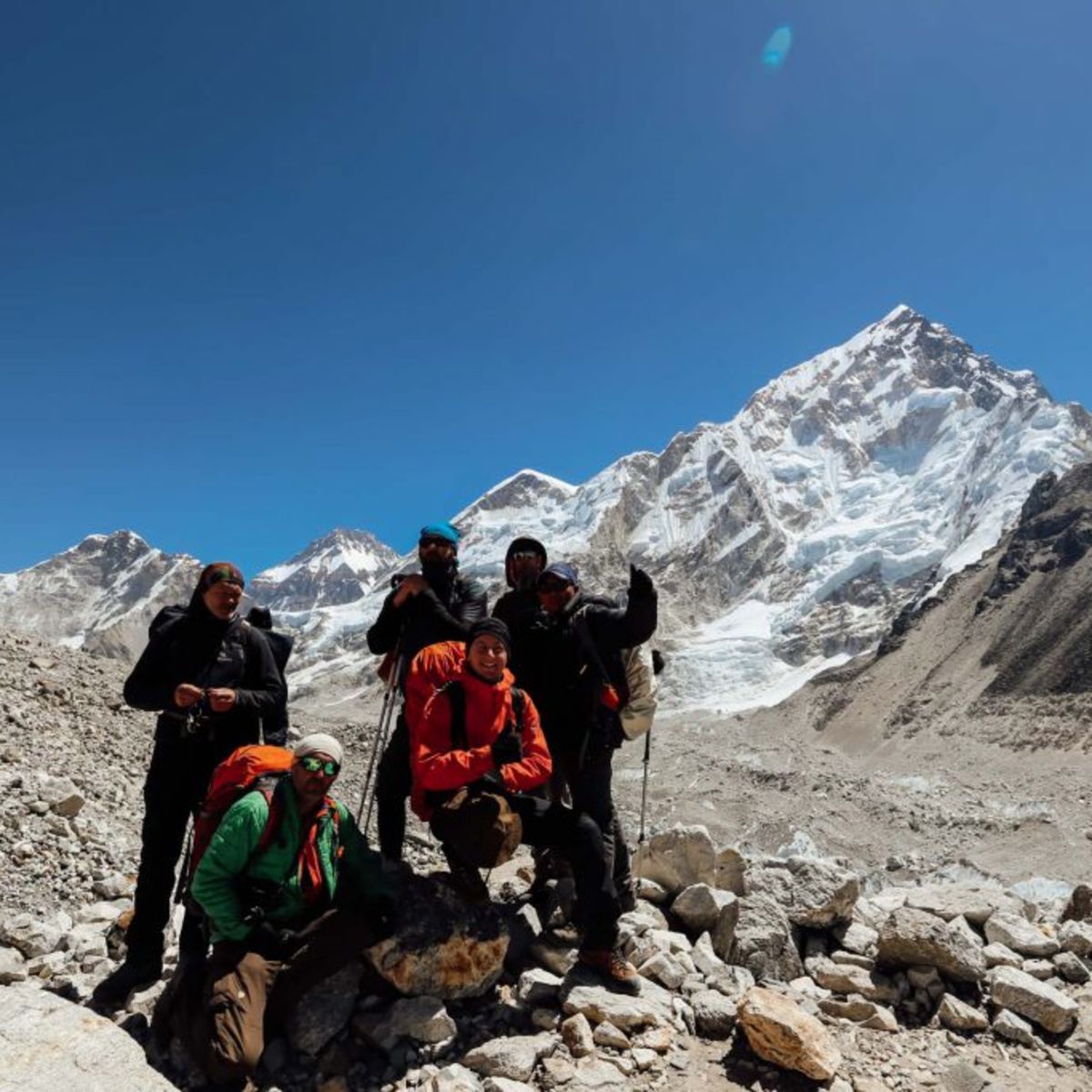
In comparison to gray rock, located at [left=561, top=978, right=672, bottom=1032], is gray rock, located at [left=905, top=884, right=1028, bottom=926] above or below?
above

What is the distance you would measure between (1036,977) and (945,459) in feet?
710

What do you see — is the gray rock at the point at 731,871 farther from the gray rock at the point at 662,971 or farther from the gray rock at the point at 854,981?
the gray rock at the point at 662,971

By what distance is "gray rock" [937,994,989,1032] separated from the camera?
4863 millimetres

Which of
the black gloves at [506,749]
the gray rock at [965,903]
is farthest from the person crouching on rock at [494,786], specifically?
the gray rock at [965,903]

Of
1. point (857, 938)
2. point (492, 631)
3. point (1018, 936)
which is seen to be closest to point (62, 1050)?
point (492, 631)

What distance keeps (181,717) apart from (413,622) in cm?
166

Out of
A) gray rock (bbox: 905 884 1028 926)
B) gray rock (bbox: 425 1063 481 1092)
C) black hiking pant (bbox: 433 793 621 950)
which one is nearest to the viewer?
gray rock (bbox: 425 1063 481 1092)

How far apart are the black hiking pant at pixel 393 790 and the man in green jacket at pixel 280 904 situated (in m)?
0.66

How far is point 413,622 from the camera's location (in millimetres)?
5574

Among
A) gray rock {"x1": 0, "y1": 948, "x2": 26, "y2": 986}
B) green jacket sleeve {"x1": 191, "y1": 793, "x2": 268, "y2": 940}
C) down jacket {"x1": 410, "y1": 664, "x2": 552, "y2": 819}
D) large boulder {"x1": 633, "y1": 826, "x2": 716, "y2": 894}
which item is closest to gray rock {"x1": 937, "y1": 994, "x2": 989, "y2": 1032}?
Answer: large boulder {"x1": 633, "y1": 826, "x2": 716, "y2": 894}

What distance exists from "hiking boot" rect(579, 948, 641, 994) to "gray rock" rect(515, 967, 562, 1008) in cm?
23

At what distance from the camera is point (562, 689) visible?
5.32 meters

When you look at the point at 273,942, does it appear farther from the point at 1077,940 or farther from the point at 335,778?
the point at 1077,940

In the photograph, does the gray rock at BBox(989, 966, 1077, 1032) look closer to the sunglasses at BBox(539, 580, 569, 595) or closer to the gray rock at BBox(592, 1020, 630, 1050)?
the gray rock at BBox(592, 1020, 630, 1050)
